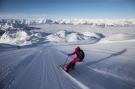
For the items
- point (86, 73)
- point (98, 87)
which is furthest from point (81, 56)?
point (98, 87)

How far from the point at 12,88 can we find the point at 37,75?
205cm

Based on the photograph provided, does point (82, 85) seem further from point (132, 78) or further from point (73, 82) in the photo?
point (132, 78)

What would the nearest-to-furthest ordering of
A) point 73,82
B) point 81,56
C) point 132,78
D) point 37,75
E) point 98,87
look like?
point 98,87 < point 73,82 < point 132,78 < point 37,75 < point 81,56

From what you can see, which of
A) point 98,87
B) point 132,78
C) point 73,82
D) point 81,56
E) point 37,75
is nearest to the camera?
Answer: point 98,87

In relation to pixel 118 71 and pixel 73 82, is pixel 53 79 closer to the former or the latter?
pixel 73 82

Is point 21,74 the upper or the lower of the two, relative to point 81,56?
lower

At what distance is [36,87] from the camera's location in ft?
24.0

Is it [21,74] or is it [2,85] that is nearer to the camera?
[2,85]

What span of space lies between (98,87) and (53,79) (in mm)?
2476

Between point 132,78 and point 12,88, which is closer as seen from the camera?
point 12,88

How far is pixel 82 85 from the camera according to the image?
24.3 feet

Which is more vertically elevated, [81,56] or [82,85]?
[81,56]

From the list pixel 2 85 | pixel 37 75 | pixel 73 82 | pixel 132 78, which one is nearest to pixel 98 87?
pixel 73 82

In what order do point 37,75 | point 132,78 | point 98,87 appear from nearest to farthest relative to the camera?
point 98,87, point 132,78, point 37,75
